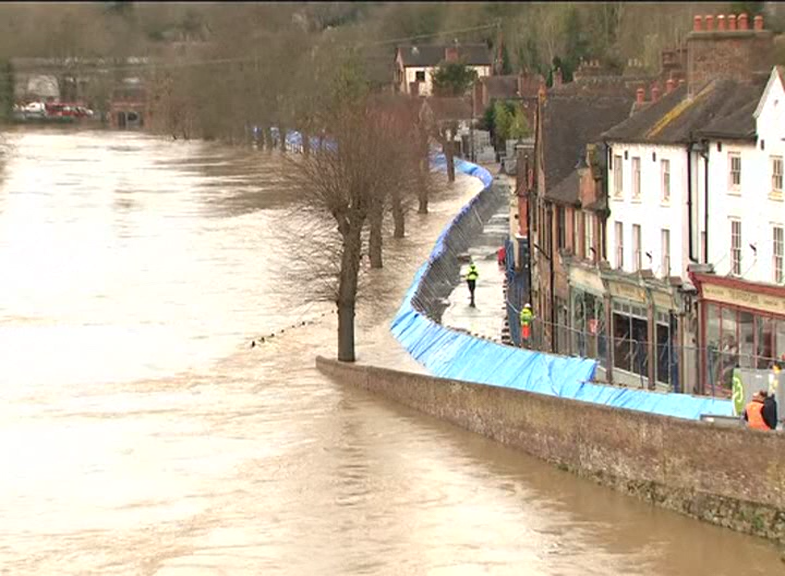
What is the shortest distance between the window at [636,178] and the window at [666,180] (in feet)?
3.13

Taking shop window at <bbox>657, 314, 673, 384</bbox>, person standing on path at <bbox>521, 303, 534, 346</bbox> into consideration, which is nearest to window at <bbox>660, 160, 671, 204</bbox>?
shop window at <bbox>657, 314, 673, 384</bbox>

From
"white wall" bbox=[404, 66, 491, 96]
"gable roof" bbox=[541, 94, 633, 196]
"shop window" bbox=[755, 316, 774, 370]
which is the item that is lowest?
"shop window" bbox=[755, 316, 774, 370]

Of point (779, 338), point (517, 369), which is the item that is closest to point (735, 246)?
point (779, 338)

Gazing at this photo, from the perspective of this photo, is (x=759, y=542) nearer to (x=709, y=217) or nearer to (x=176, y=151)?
(x=709, y=217)

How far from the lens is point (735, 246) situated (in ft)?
98.2

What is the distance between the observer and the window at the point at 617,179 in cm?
3391

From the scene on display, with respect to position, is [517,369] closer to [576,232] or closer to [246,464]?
[246,464]

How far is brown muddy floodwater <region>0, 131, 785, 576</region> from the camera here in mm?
24031

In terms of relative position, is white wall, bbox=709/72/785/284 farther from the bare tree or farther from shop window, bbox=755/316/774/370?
the bare tree

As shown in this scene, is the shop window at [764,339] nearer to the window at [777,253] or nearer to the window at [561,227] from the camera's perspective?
the window at [777,253]

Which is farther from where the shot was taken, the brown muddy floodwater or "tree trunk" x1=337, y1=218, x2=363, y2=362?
"tree trunk" x1=337, y1=218, x2=363, y2=362

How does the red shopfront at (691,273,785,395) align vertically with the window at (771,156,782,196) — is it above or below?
below

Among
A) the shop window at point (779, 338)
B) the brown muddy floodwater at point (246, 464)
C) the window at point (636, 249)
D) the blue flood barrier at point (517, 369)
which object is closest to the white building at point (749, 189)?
the shop window at point (779, 338)

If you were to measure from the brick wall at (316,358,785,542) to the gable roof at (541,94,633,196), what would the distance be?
30.5ft
